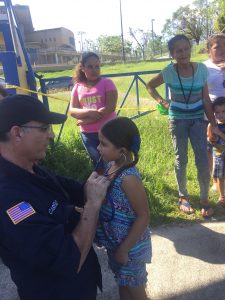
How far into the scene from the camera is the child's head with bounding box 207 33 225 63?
3.44m

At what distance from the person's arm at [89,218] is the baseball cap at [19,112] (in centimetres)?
39

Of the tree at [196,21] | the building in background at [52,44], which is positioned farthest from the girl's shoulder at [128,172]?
the tree at [196,21]

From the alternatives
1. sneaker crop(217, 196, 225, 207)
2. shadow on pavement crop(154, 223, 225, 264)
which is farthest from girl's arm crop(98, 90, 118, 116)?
sneaker crop(217, 196, 225, 207)

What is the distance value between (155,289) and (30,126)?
175 centimetres

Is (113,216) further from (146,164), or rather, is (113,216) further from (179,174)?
(146,164)

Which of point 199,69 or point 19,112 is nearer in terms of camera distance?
point 19,112

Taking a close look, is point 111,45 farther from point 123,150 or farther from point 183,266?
point 123,150

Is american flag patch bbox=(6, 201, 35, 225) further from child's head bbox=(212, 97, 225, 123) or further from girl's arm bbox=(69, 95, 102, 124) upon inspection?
child's head bbox=(212, 97, 225, 123)

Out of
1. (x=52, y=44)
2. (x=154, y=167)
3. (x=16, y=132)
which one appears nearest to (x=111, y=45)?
(x=52, y=44)

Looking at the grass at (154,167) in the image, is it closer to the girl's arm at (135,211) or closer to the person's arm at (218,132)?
the person's arm at (218,132)

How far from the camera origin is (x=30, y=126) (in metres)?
1.30

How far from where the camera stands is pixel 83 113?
10.5 feet

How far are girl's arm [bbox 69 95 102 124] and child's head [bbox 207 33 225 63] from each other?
4.84 ft

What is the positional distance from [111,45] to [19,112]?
80883 millimetres
